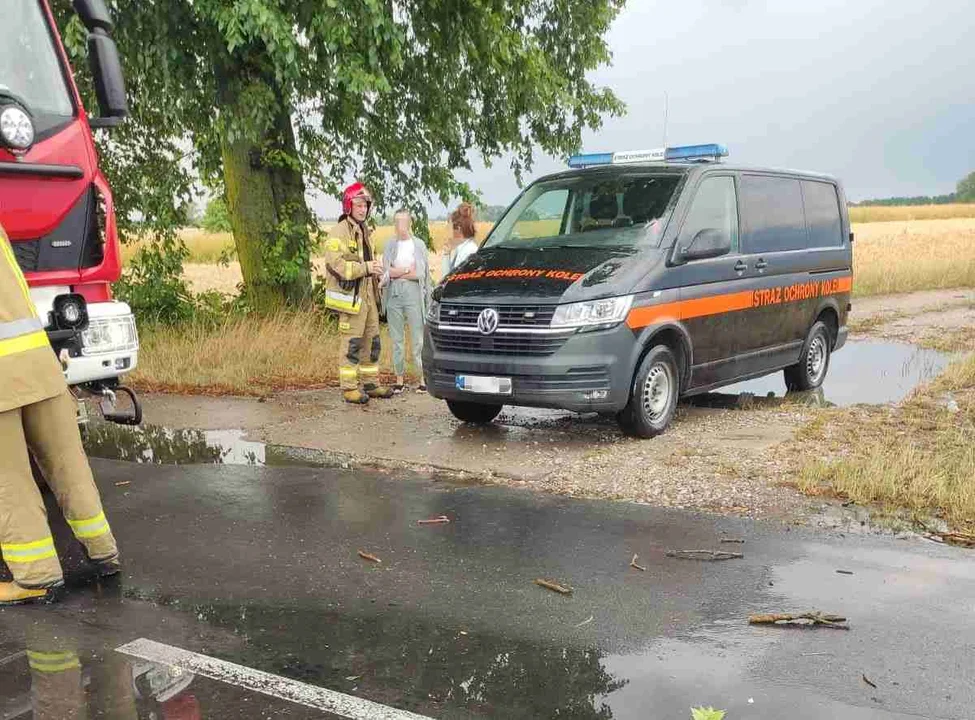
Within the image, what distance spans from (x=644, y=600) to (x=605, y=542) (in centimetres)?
87

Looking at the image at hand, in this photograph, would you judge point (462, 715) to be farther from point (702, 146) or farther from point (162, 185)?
point (162, 185)

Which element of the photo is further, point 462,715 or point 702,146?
point 702,146

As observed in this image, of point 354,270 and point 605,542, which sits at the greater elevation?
point 354,270

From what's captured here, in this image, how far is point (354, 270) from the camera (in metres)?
9.23

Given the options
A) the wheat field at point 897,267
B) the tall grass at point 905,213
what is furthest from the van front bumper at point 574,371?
the tall grass at point 905,213

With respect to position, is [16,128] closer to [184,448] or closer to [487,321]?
[184,448]

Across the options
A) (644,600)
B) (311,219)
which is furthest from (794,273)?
(311,219)

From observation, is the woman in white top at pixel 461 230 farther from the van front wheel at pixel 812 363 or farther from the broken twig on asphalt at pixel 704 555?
the broken twig on asphalt at pixel 704 555

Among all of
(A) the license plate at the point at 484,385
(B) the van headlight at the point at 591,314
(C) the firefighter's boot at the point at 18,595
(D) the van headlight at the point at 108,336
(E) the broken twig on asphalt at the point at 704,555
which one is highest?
(D) the van headlight at the point at 108,336

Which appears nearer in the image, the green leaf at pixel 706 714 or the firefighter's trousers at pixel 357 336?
the green leaf at pixel 706 714

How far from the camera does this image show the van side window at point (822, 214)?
9.87m

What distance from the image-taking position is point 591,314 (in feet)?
24.0

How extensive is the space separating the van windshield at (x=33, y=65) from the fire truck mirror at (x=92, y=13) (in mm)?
297

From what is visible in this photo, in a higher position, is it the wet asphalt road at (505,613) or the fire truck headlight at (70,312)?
the fire truck headlight at (70,312)
